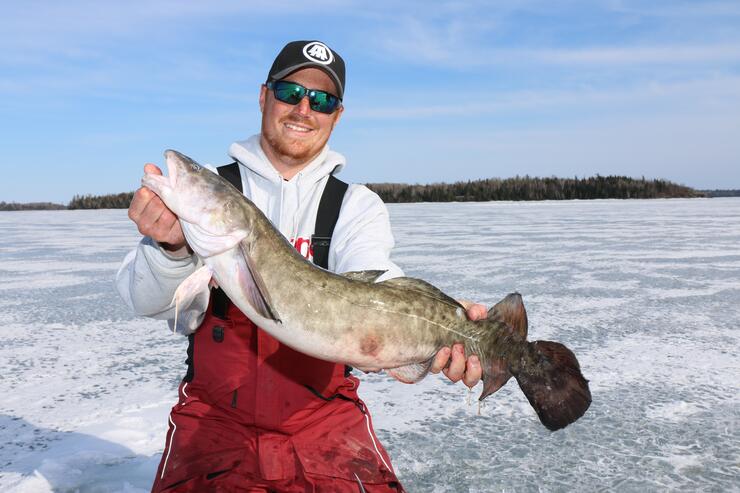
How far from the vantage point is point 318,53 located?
3.52 meters

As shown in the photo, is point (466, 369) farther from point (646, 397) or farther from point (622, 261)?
point (622, 261)

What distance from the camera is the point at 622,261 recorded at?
983 cm

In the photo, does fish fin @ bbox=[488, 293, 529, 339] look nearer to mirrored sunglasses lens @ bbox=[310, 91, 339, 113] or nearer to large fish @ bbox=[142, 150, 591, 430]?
large fish @ bbox=[142, 150, 591, 430]

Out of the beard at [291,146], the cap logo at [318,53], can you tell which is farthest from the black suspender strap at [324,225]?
the cap logo at [318,53]

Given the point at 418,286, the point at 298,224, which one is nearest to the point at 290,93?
the point at 298,224

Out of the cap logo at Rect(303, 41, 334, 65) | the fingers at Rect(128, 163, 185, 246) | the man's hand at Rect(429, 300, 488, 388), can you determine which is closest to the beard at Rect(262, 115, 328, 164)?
the cap logo at Rect(303, 41, 334, 65)

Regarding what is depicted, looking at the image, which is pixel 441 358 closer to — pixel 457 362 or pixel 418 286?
pixel 457 362

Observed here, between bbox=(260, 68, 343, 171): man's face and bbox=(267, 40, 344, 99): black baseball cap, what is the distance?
5 cm

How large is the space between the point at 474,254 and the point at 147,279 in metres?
8.13

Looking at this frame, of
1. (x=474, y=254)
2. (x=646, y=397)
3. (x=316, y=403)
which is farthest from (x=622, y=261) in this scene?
(x=316, y=403)

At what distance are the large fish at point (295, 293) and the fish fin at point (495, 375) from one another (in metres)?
0.20

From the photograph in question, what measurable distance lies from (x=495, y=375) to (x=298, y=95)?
5.93 ft

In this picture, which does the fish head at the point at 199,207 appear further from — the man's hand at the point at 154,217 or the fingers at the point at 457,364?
the fingers at the point at 457,364

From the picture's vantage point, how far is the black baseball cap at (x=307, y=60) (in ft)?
11.4
